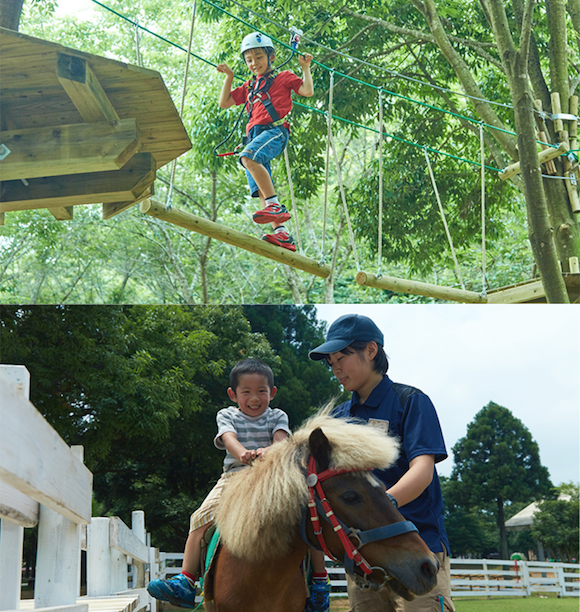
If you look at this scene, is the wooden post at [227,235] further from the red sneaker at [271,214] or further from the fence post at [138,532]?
the fence post at [138,532]

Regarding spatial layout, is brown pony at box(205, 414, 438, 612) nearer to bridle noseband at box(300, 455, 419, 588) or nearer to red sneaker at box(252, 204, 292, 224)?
bridle noseband at box(300, 455, 419, 588)

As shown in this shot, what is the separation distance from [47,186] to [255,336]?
1.36m

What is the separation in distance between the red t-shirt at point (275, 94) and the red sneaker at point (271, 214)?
1.60 feet

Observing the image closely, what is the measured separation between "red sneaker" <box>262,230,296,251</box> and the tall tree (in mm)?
1606

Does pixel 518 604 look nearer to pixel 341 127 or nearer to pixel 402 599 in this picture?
pixel 402 599

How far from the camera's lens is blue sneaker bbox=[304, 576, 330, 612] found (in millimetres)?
1514

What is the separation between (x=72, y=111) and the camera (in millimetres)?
2166

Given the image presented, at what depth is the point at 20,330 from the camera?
3.89 m

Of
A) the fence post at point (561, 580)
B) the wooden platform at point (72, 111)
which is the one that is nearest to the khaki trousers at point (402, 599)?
the wooden platform at point (72, 111)

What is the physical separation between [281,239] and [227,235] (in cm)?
34

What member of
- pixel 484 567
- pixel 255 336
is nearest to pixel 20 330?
pixel 255 336

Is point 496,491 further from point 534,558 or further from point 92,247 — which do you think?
point 92,247

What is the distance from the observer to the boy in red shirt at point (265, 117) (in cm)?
345

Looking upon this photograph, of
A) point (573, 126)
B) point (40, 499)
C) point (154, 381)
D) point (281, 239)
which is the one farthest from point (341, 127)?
Answer: point (40, 499)
